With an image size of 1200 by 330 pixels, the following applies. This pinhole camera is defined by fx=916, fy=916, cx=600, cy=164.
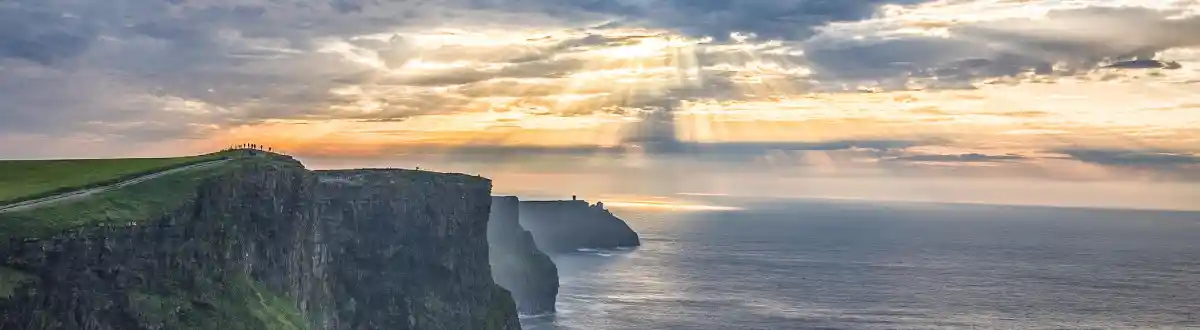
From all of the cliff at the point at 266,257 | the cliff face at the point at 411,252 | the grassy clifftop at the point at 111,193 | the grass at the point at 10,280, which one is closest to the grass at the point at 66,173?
the grassy clifftop at the point at 111,193

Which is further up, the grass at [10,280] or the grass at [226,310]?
the grass at [10,280]

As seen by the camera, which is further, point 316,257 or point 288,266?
point 316,257

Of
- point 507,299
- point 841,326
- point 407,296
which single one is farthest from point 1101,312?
point 407,296

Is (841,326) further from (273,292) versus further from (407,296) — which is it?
(273,292)

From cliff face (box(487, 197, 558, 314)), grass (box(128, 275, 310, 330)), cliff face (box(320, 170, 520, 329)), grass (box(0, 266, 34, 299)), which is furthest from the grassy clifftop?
cliff face (box(487, 197, 558, 314))

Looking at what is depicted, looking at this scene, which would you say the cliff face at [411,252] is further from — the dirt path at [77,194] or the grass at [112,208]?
the grass at [112,208]

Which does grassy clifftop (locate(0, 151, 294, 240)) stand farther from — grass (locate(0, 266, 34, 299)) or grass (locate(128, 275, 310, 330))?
grass (locate(128, 275, 310, 330))
